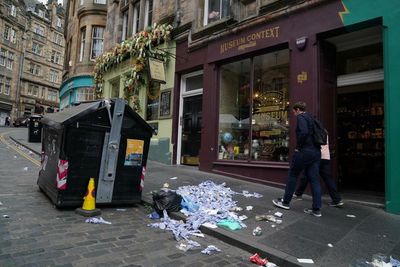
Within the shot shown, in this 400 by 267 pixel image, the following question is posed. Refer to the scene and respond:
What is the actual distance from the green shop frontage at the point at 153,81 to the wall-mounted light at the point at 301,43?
18.0 ft

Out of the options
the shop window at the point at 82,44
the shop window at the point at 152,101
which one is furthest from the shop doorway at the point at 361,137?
the shop window at the point at 82,44

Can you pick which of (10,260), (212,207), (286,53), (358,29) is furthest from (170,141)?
(10,260)

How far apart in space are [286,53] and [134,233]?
6139 mm

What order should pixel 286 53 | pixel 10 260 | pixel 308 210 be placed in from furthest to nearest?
pixel 286 53 → pixel 308 210 → pixel 10 260

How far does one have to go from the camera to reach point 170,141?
11.8 m

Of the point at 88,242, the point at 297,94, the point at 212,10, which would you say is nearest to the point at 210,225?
the point at 88,242

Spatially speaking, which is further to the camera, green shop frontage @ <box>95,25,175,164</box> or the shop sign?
green shop frontage @ <box>95,25,175,164</box>

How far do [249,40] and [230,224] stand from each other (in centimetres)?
580

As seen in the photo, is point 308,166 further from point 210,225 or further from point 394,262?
point 394,262

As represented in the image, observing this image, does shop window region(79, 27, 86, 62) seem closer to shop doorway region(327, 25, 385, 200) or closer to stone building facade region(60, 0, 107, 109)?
stone building facade region(60, 0, 107, 109)

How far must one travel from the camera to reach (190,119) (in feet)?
37.2

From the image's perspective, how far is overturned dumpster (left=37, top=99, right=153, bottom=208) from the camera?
552cm

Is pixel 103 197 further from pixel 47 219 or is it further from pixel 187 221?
pixel 187 221

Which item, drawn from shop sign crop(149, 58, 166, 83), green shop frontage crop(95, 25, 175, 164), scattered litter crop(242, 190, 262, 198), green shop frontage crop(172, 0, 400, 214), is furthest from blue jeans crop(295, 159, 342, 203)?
shop sign crop(149, 58, 166, 83)
